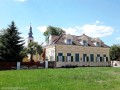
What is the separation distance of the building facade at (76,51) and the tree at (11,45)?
6.62 m

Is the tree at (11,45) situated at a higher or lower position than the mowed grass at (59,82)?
higher

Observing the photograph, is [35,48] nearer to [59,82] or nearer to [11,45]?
[11,45]

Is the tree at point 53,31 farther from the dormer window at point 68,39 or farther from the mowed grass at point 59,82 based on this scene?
the mowed grass at point 59,82

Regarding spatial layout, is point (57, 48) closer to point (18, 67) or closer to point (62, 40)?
point (62, 40)

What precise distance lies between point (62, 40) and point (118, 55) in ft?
79.0

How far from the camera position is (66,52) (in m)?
36.2

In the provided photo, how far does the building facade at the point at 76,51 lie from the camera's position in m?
35.6

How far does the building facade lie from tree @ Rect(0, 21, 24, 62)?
6622mm

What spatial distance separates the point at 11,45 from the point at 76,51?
1207cm

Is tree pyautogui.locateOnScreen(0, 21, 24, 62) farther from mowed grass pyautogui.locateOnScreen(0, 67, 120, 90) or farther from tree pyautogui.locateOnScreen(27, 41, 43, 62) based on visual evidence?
mowed grass pyautogui.locateOnScreen(0, 67, 120, 90)

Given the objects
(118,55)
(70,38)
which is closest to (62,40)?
(70,38)

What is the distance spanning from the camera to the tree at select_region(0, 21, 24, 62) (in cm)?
3022

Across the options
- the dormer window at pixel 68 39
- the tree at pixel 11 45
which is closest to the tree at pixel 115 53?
the dormer window at pixel 68 39

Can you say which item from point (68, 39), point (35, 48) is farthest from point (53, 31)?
point (68, 39)
